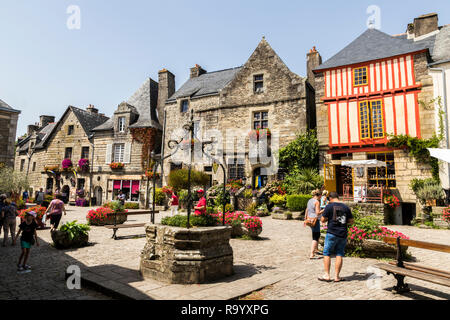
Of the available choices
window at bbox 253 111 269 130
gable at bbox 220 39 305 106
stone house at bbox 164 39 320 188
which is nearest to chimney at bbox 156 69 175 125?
stone house at bbox 164 39 320 188

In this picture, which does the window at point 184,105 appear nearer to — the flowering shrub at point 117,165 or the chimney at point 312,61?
the flowering shrub at point 117,165

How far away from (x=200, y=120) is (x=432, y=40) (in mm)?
14241

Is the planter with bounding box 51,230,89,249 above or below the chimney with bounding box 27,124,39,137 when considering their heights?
below

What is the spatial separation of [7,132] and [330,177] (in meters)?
22.1

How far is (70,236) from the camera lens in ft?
22.1

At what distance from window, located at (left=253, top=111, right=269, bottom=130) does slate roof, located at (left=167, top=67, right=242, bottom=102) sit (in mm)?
3768

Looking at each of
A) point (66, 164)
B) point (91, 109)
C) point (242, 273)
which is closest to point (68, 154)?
point (66, 164)

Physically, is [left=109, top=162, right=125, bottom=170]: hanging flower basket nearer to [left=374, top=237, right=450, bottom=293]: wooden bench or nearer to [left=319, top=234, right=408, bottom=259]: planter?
[left=319, top=234, right=408, bottom=259]: planter

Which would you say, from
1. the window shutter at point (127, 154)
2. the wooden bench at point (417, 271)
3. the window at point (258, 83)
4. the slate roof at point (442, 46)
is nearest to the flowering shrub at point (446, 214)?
the slate roof at point (442, 46)

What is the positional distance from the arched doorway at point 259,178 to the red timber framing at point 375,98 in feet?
14.0

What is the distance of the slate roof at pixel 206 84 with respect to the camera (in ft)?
65.9

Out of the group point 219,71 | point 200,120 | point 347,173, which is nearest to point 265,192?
point 347,173

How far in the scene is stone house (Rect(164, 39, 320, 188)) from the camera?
639 inches
